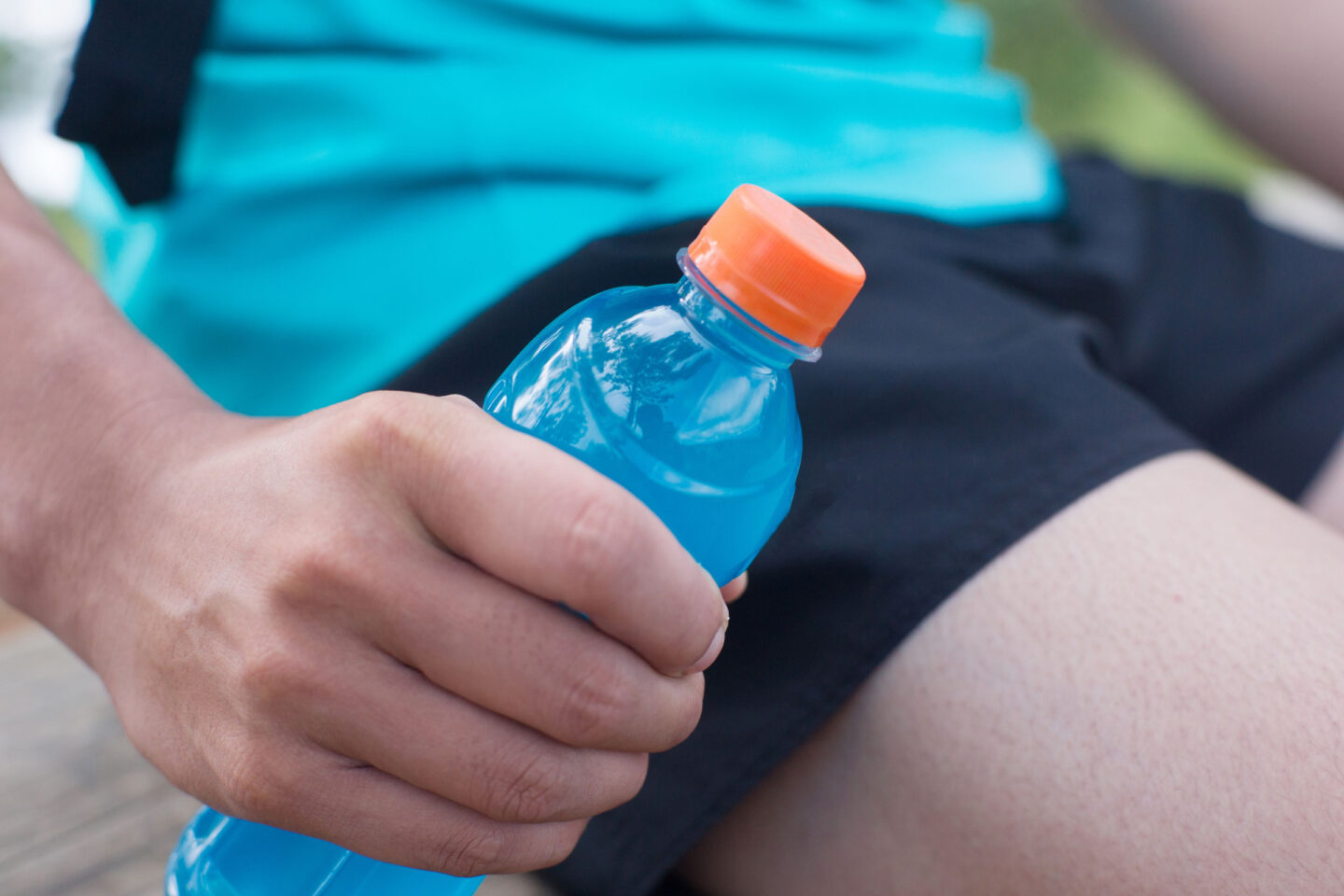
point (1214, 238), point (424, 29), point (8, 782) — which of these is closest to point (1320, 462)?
point (1214, 238)

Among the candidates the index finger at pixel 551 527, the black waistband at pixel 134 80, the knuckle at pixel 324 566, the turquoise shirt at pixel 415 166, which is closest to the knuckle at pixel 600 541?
the index finger at pixel 551 527

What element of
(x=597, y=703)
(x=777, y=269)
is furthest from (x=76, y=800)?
(x=777, y=269)

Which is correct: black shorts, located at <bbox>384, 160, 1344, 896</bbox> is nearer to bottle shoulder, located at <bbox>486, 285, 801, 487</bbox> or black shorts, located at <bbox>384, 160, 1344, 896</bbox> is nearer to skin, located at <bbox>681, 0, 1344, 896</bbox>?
skin, located at <bbox>681, 0, 1344, 896</bbox>

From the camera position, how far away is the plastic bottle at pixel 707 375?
0.50 metres

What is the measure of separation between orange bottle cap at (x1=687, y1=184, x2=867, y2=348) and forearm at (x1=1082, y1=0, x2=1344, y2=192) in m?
0.98

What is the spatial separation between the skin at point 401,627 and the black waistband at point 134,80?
303 millimetres

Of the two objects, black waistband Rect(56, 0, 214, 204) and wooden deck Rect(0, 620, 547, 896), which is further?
wooden deck Rect(0, 620, 547, 896)

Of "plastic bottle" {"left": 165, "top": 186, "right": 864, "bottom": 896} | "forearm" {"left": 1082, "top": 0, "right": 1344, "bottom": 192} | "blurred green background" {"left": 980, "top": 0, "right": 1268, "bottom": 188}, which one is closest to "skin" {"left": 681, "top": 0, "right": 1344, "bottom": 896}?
"plastic bottle" {"left": 165, "top": 186, "right": 864, "bottom": 896}

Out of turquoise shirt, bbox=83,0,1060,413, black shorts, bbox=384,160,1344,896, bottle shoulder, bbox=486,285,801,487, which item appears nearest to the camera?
bottle shoulder, bbox=486,285,801,487

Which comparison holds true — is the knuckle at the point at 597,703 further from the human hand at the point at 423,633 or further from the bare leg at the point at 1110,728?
the bare leg at the point at 1110,728

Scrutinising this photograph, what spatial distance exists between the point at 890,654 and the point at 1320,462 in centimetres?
64

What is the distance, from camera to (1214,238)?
1.16 m

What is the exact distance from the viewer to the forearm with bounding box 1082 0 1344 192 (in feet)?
3.76

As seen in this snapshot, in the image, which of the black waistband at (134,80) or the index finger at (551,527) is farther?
the black waistband at (134,80)
